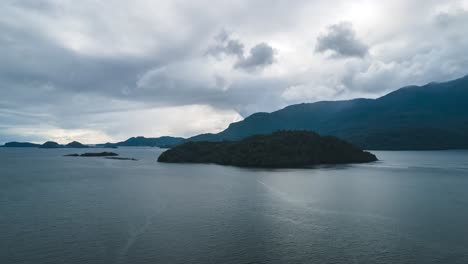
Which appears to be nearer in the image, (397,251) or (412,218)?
(397,251)

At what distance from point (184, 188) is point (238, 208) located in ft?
131

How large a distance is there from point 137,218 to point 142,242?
1707 cm

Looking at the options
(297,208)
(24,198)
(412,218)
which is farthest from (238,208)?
(24,198)

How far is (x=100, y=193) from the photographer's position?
103 metres

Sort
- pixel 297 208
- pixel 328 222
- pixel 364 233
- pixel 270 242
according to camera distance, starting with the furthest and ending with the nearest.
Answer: pixel 297 208 < pixel 328 222 < pixel 364 233 < pixel 270 242

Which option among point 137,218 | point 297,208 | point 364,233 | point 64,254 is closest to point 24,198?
point 137,218

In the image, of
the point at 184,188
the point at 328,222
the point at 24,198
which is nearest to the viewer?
the point at 328,222

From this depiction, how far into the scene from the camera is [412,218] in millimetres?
69688

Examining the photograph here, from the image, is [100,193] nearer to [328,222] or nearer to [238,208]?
[238,208]

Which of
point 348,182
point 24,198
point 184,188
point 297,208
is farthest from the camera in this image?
point 348,182

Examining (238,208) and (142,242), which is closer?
(142,242)

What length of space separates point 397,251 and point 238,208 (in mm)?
37819

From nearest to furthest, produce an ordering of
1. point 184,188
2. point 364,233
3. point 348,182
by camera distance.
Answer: point 364,233, point 184,188, point 348,182

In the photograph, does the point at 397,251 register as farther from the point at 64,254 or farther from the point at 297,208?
the point at 64,254
